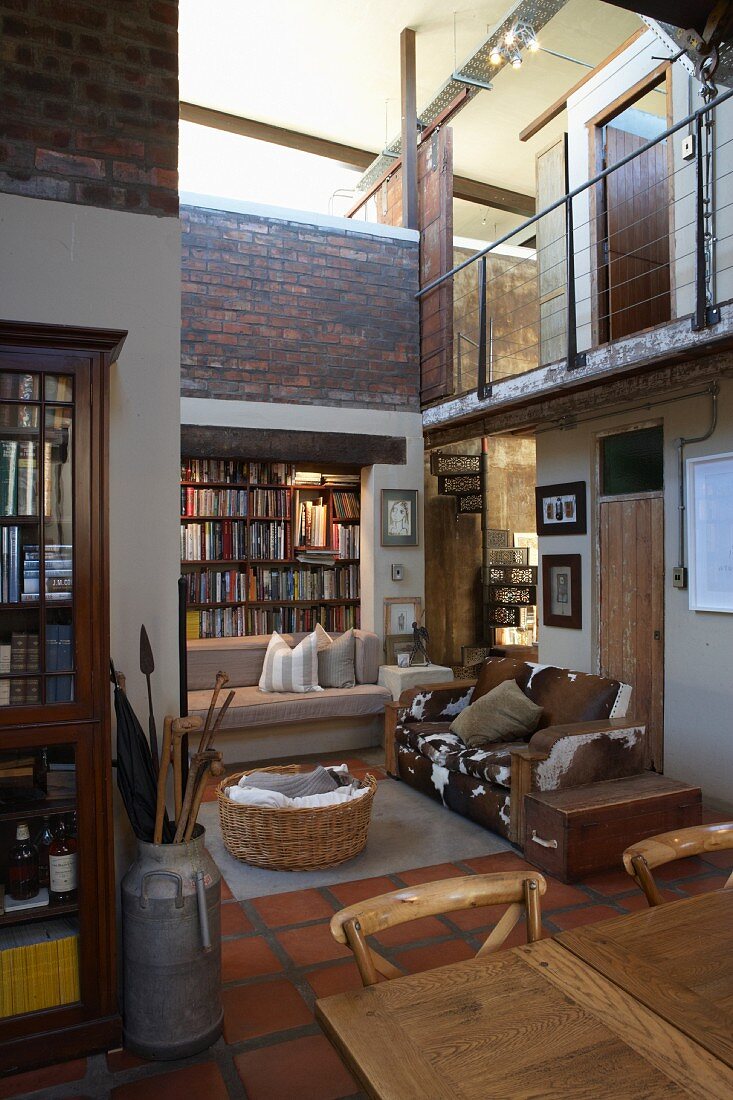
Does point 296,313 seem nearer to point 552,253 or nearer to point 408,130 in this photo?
point 408,130

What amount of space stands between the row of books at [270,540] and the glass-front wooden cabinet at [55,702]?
159 inches

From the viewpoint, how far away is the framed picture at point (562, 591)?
18.8ft

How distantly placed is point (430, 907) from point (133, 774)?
3.85ft

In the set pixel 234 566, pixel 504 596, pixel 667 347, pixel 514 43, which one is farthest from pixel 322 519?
pixel 514 43

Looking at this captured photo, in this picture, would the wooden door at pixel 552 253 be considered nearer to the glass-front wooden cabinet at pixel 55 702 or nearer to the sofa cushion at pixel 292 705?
the sofa cushion at pixel 292 705

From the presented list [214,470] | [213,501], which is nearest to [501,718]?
[213,501]

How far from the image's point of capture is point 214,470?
6191mm

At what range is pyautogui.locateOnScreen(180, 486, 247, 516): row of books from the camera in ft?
20.0

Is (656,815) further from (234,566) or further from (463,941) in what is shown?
(234,566)

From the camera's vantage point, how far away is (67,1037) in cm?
225

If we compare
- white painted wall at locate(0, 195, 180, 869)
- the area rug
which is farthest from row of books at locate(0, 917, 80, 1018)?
the area rug

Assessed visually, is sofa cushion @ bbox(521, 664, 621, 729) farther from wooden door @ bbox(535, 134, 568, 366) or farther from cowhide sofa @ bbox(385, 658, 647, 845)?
wooden door @ bbox(535, 134, 568, 366)

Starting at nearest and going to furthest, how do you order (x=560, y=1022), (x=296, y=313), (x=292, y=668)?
(x=560, y=1022) < (x=292, y=668) < (x=296, y=313)

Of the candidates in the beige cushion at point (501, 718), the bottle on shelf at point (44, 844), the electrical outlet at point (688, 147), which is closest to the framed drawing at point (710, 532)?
the beige cushion at point (501, 718)
